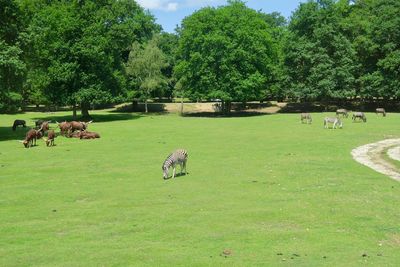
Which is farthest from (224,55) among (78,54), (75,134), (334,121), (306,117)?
(75,134)

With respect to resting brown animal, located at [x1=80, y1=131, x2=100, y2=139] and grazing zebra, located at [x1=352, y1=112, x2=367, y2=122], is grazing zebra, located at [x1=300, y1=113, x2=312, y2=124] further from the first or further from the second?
resting brown animal, located at [x1=80, y1=131, x2=100, y2=139]

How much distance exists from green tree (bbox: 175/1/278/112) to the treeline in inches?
6.5

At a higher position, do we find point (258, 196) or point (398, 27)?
point (398, 27)

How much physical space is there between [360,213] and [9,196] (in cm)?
1317

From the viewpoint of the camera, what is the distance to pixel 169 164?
72.4 feet

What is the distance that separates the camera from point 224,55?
75062mm

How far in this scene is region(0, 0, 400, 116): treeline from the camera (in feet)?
205

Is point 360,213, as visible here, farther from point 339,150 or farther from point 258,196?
point 339,150

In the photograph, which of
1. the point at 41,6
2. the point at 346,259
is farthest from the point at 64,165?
the point at 41,6

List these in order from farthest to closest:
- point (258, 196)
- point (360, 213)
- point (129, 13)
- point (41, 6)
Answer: point (129, 13), point (41, 6), point (258, 196), point (360, 213)

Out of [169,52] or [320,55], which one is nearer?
[320,55]

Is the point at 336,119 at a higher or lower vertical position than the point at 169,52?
lower

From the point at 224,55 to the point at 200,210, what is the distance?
60.9m

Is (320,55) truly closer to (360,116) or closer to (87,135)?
(360,116)
